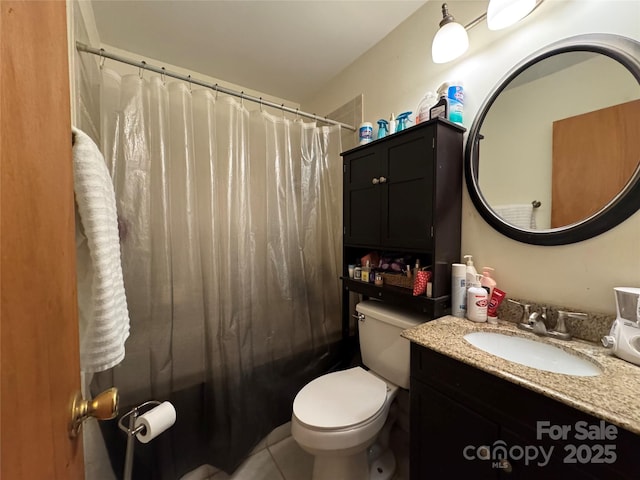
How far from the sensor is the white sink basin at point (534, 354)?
83cm

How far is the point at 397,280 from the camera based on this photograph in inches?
52.8

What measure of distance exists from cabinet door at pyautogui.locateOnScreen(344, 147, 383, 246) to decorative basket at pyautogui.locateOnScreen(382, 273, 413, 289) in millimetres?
194

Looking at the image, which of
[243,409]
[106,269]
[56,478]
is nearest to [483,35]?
[106,269]

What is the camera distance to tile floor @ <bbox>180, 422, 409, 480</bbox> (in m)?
1.29

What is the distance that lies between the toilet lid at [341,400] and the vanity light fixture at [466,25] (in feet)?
5.18

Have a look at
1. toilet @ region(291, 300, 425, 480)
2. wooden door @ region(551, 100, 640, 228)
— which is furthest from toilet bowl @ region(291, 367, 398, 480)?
wooden door @ region(551, 100, 640, 228)

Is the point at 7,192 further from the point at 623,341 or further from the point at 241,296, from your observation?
the point at 623,341

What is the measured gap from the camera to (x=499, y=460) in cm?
72

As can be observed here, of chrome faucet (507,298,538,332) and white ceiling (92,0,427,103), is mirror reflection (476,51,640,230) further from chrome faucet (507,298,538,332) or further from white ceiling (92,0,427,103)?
white ceiling (92,0,427,103)

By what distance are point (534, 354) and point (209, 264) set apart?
1463 millimetres

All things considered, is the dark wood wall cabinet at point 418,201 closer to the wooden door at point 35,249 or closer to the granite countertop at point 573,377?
the granite countertop at point 573,377

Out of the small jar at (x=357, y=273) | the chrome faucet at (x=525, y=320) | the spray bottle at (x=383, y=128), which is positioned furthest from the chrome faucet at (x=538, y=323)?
the spray bottle at (x=383, y=128)

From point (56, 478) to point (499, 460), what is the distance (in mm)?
1005

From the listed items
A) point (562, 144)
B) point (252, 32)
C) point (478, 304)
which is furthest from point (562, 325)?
point (252, 32)
